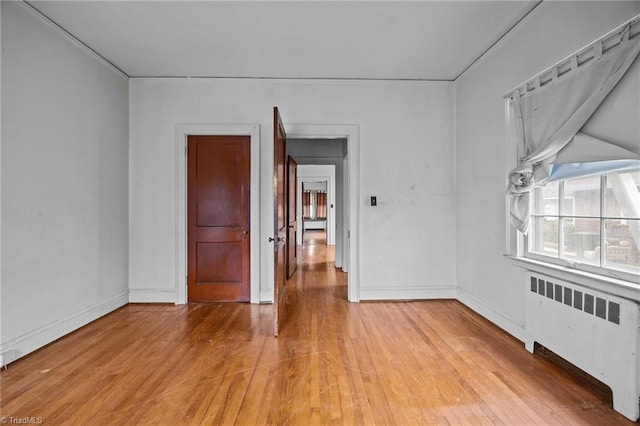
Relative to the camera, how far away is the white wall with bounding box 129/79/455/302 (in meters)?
3.86

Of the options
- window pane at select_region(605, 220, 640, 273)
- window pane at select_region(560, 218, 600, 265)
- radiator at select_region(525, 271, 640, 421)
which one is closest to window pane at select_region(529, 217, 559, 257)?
window pane at select_region(560, 218, 600, 265)

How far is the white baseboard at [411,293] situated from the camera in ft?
13.0

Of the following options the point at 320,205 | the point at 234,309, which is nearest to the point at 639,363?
the point at 234,309

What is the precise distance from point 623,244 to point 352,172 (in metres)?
2.62

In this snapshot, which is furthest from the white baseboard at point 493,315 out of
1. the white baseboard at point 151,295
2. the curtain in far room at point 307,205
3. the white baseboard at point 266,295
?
the curtain in far room at point 307,205

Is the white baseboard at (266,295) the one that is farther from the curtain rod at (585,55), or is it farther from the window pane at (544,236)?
the curtain rod at (585,55)

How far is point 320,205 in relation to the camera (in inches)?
594

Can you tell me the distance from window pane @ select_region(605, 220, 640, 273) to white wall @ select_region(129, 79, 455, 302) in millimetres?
2017

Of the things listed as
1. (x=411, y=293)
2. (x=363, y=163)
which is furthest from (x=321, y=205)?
(x=411, y=293)

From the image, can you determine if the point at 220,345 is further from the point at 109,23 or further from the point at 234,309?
the point at 109,23

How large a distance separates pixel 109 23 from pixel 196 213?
2071 mm

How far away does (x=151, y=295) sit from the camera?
3.84m

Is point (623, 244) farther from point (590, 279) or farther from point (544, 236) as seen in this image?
point (544, 236)

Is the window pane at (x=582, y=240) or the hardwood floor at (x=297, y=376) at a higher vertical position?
the window pane at (x=582, y=240)
